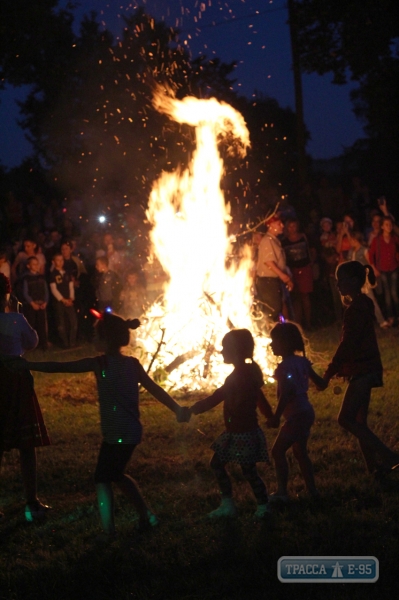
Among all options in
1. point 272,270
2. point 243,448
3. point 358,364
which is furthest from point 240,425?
point 272,270

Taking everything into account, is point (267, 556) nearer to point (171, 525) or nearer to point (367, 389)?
point (171, 525)

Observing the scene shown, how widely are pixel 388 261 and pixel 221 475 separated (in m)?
10.6

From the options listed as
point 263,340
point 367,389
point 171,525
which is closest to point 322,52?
point 263,340

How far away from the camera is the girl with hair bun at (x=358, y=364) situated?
6.03 m

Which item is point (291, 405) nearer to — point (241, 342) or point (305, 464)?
point (305, 464)

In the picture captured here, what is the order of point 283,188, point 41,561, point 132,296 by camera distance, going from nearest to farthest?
point 41,561, point 132,296, point 283,188

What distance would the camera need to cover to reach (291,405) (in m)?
5.64

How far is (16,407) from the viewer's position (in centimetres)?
564

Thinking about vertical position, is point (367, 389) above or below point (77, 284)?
below

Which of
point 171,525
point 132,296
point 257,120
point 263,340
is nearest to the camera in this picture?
point 171,525

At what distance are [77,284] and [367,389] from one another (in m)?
9.89

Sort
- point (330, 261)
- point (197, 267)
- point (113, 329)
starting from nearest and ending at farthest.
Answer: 1. point (113, 329)
2. point (197, 267)
3. point (330, 261)

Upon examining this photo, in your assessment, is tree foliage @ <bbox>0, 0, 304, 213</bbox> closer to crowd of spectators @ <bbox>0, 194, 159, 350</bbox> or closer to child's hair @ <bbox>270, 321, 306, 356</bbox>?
crowd of spectators @ <bbox>0, 194, 159, 350</bbox>

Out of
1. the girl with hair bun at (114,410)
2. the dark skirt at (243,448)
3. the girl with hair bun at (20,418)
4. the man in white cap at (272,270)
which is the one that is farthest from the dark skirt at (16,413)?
the man in white cap at (272,270)
